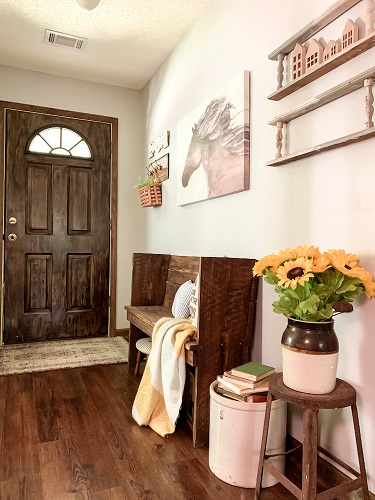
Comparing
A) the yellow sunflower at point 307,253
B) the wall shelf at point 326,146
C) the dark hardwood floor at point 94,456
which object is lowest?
the dark hardwood floor at point 94,456

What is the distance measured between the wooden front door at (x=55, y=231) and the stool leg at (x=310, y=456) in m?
2.95

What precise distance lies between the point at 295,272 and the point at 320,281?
11 centimetres

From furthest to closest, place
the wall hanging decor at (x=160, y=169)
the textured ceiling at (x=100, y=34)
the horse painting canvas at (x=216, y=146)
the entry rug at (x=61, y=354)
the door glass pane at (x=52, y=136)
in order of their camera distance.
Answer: the door glass pane at (x=52, y=136), the wall hanging decor at (x=160, y=169), the entry rug at (x=61, y=354), the textured ceiling at (x=100, y=34), the horse painting canvas at (x=216, y=146)

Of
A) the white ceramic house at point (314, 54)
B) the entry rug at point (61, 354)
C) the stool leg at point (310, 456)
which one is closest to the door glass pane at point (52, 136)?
the entry rug at point (61, 354)

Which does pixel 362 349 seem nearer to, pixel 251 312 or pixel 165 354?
pixel 251 312

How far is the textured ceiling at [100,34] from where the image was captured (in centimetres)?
266

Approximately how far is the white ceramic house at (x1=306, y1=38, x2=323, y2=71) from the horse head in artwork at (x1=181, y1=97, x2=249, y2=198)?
52 centimetres

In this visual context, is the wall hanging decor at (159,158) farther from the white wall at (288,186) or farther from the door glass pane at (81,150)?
the door glass pane at (81,150)

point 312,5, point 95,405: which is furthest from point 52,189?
point 312,5

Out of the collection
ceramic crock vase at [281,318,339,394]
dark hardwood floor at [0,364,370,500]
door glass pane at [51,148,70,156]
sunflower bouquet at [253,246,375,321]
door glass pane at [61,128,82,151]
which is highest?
door glass pane at [61,128,82,151]

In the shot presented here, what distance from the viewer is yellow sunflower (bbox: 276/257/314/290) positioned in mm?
1219

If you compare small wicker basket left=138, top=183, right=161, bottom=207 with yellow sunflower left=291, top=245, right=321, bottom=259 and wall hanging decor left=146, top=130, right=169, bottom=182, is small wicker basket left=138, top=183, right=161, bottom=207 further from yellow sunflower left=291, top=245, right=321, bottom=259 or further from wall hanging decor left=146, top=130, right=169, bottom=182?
yellow sunflower left=291, top=245, right=321, bottom=259

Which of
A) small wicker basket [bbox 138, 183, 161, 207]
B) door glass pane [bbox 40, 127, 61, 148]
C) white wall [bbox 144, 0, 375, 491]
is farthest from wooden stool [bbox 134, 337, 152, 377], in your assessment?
door glass pane [bbox 40, 127, 61, 148]

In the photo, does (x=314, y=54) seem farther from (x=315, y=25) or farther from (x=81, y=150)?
(x=81, y=150)
